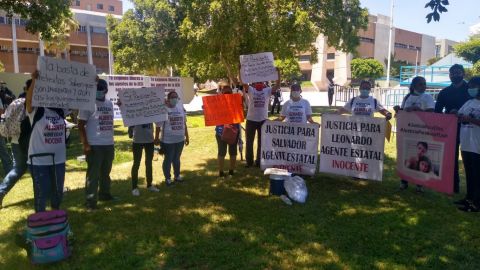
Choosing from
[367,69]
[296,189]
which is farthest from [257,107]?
[367,69]

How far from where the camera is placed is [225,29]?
17.9 metres

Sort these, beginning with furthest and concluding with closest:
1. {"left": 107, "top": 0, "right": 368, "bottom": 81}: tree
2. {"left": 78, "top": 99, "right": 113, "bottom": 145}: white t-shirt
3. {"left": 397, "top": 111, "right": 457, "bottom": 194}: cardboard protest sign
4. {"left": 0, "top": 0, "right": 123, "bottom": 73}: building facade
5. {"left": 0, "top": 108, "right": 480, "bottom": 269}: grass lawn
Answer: {"left": 0, "top": 0, "right": 123, "bottom": 73}: building facade
{"left": 107, "top": 0, "right": 368, "bottom": 81}: tree
{"left": 397, "top": 111, "right": 457, "bottom": 194}: cardboard protest sign
{"left": 78, "top": 99, "right": 113, "bottom": 145}: white t-shirt
{"left": 0, "top": 108, "right": 480, "bottom": 269}: grass lawn

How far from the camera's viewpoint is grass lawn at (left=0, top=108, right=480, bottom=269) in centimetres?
470

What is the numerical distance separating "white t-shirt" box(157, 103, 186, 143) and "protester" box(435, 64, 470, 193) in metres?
4.41

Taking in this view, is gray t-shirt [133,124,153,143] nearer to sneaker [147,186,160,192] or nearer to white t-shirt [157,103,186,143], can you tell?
white t-shirt [157,103,186,143]

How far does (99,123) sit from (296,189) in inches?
125

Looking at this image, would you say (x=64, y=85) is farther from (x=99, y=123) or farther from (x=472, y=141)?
(x=472, y=141)

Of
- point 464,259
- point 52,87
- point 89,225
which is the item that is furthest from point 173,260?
point 464,259

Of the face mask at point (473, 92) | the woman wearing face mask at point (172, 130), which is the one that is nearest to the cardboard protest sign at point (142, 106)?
the woman wearing face mask at point (172, 130)

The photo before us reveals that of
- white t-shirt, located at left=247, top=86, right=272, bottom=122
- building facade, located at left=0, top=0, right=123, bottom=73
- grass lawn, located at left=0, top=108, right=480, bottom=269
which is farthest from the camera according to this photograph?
building facade, located at left=0, top=0, right=123, bottom=73

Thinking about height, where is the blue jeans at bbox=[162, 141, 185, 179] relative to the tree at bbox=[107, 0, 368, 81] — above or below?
below

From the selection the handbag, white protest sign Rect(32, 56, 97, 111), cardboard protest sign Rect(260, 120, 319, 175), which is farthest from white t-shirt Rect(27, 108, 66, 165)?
cardboard protest sign Rect(260, 120, 319, 175)

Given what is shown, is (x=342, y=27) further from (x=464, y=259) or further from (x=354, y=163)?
(x=464, y=259)

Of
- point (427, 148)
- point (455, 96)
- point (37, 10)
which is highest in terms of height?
point (37, 10)
